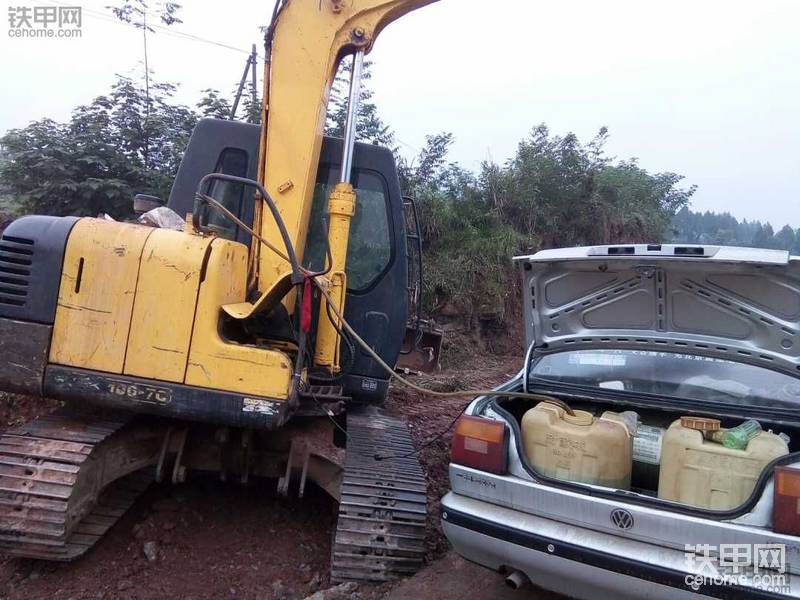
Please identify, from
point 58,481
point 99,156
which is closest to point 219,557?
point 58,481

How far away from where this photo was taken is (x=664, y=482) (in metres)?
2.77

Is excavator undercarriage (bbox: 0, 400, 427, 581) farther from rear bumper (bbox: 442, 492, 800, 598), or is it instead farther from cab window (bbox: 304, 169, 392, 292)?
cab window (bbox: 304, 169, 392, 292)

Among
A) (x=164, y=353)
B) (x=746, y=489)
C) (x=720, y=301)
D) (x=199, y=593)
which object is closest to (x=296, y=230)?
(x=164, y=353)

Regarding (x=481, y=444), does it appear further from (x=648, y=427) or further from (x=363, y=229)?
(x=363, y=229)

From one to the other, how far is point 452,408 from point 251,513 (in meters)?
3.87

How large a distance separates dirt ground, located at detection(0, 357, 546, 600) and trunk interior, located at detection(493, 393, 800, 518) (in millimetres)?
931

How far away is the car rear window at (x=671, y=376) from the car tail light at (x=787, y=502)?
0.73m

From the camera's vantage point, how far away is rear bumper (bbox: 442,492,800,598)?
7.74ft

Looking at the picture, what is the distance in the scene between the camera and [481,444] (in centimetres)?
299

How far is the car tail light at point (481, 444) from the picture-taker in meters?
2.92

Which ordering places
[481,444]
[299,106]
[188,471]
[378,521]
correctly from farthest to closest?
1. [188,471]
2. [299,106]
3. [378,521]
4. [481,444]

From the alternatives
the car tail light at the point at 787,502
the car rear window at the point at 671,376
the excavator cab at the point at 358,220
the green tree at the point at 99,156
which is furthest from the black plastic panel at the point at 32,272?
the green tree at the point at 99,156

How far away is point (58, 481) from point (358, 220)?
2.60m

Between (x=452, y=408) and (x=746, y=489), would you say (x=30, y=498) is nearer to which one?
(x=746, y=489)
